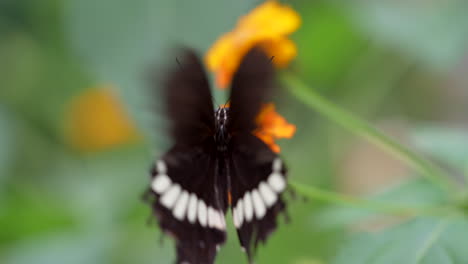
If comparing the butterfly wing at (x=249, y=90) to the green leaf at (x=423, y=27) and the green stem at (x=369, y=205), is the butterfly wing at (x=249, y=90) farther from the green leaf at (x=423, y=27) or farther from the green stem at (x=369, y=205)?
the green leaf at (x=423, y=27)

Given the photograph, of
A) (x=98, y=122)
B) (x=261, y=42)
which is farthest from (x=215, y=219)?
(x=98, y=122)

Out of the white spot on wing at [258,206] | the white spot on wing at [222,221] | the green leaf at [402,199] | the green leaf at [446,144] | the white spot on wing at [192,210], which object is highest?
the white spot on wing at [258,206]

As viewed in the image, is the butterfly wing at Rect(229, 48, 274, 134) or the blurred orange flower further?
the blurred orange flower

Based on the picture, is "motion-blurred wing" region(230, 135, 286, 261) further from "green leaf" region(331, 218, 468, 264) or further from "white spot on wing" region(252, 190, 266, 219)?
"green leaf" region(331, 218, 468, 264)

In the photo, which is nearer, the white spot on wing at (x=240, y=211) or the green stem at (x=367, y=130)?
the white spot on wing at (x=240, y=211)

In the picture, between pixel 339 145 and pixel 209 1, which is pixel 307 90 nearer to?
pixel 209 1

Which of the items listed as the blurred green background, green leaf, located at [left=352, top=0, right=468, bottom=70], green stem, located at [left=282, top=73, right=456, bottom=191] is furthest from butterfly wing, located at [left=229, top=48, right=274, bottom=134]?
green leaf, located at [left=352, top=0, right=468, bottom=70]

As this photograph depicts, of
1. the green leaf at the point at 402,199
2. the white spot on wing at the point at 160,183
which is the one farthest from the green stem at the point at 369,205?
the white spot on wing at the point at 160,183

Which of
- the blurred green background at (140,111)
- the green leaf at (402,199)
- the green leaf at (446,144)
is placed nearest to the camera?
the green leaf at (402,199)
